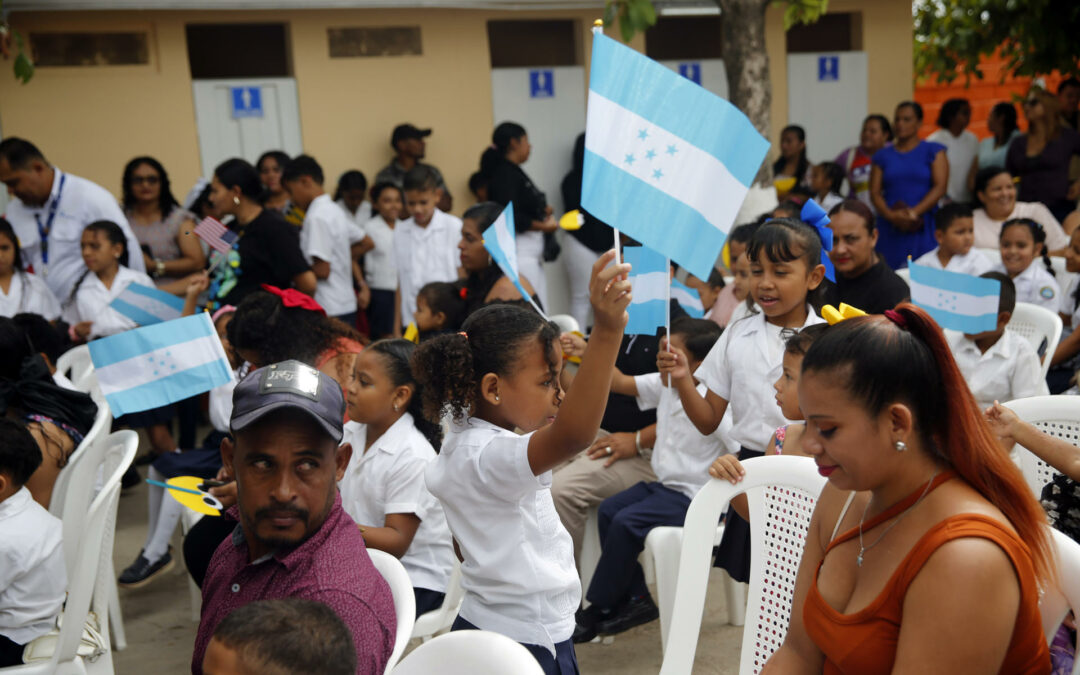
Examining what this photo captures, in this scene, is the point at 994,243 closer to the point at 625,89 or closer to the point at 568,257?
the point at 568,257

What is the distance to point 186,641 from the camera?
3.92 metres

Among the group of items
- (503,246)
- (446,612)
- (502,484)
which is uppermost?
(503,246)

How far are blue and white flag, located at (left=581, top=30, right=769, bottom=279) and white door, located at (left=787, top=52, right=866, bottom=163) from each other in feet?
26.2

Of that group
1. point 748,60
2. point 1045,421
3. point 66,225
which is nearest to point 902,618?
point 1045,421

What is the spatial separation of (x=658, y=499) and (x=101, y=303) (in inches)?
137

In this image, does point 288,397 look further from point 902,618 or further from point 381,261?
point 381,261

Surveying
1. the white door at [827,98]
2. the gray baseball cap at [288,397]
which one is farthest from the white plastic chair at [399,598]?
the white door at [827,98]

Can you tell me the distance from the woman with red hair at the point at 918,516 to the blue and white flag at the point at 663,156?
633 millimetres

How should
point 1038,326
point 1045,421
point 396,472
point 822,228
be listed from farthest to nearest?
point 1038,326 < point 822,228 < point 396,472 < point 1045,421

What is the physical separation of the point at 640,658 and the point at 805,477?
1.47 m

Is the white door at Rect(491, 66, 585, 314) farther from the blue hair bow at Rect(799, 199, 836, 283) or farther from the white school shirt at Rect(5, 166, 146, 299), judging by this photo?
the blue hair bow at Rect(799, 199, 836, 283)

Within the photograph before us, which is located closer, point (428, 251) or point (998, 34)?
point (428, 251)

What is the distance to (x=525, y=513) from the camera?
2148mm

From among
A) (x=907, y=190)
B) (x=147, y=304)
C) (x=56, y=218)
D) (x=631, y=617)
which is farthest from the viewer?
(x=907, y=190)
